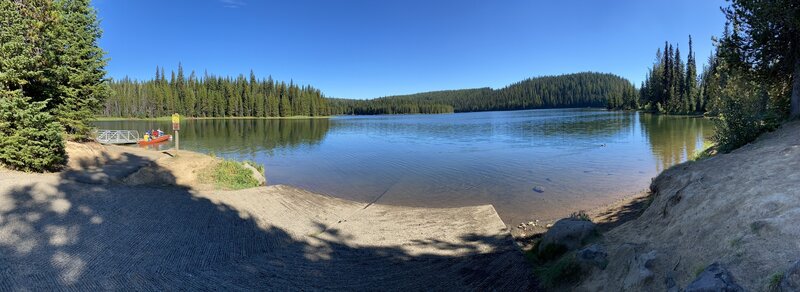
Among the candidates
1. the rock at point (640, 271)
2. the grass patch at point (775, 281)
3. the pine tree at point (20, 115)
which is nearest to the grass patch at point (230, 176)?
the pine tree at point (20, 115)

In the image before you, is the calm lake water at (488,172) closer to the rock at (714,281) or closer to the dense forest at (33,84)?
the rock at (714,281)

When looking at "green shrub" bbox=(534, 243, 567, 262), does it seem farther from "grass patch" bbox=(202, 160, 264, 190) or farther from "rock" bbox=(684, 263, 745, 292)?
"grass patch" bbox=(202, 160, 264, 190)

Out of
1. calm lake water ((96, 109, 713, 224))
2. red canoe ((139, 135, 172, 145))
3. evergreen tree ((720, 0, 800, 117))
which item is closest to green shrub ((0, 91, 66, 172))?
calm lake water ((96, 109, 713, 224))

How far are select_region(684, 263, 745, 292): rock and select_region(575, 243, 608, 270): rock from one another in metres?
1.77

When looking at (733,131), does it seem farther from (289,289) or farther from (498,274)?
(289,289)

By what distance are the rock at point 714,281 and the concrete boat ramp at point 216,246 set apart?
2.82 meters

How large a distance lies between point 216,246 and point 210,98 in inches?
5608

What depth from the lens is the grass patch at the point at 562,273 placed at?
5875 mm

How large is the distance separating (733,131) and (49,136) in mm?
21872

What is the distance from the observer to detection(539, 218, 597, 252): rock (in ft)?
22.7

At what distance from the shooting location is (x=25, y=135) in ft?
39.9

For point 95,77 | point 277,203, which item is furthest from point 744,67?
point 95,77

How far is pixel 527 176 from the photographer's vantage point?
68.2ft

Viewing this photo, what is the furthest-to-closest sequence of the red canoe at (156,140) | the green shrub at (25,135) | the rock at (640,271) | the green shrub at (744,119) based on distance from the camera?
the red canoe at (156,140) < the green shrub at (25,135) < the green shrub at (744,119) < the rock at (640,271)
